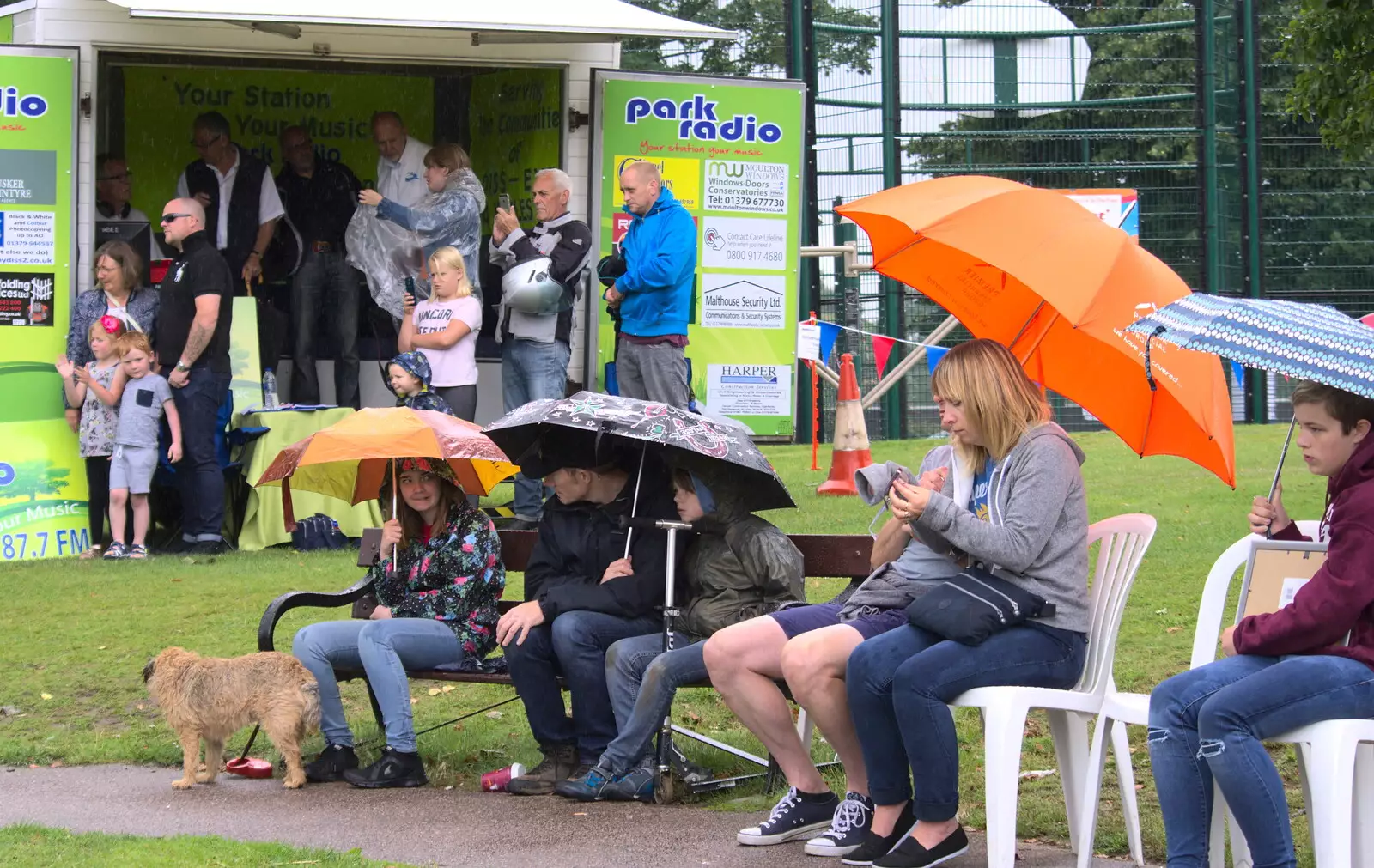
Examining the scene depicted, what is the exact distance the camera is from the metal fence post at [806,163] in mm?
17047

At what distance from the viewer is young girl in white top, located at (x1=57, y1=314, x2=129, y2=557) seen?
10562 millimetres

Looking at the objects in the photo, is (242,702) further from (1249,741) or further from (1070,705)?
(1249,741)

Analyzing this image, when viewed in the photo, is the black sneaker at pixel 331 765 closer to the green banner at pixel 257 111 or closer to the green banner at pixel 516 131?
the green banner at pixel 516 131

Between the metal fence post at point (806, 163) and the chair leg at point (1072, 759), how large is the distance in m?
11.9

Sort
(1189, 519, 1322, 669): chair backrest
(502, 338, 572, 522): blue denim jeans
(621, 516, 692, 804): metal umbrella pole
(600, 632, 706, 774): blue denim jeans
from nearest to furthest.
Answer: (1189, 519, 1322, 669): chair backrest, (600, 632, 706, 774): blue denim jeans, (621, 516, 692, 804): metal umbrella pole, (502, 338, 572, 522): blue denim jeans

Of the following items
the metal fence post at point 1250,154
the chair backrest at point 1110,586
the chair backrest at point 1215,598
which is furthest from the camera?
the metal fence post at point 1250,154

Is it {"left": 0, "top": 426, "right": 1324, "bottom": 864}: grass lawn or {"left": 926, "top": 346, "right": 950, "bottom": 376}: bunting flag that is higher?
{"left": 926, "top": 346, "right": 950, "bottom": 376}: bunting flag

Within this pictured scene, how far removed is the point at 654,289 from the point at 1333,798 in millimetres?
6719

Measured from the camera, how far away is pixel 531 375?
11.0 meters

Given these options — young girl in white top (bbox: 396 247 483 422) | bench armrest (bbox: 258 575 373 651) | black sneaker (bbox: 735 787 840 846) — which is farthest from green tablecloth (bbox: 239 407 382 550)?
black sneaker (bbox: 735 787 840 846)

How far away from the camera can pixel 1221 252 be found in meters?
18.7

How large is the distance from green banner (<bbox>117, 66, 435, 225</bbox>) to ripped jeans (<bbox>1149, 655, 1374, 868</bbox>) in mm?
10755

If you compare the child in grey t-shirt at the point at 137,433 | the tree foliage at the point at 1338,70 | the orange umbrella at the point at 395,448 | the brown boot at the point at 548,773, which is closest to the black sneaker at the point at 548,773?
the brown boot at the point at 548,773

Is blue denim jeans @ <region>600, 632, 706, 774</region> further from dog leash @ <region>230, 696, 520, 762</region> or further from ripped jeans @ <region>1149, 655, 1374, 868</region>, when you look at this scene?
ripped jeans @ <region>1149, 655, 1374, 868</region>
